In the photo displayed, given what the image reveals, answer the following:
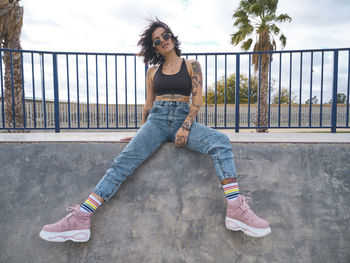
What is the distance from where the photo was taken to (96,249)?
229cm

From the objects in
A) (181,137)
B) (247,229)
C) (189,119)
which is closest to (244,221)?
(247,229)

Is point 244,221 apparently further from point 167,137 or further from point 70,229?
point 70,229

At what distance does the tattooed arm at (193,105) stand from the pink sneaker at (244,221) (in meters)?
0.74

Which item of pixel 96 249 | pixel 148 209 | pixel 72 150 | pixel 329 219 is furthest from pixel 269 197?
pixel 72 150

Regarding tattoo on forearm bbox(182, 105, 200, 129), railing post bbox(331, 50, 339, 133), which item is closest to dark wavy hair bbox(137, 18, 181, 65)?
tattoo on forearm bbox(182, 105, 200, 129)

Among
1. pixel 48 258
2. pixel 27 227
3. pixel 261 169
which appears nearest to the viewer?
pixel 48 258

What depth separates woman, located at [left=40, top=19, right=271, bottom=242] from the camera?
2084mm

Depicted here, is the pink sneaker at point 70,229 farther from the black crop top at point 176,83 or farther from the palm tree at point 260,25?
the palm tree at point 260,25

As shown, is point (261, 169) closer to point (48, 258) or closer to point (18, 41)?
point (48, 258)

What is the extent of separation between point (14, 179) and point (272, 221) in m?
2.74

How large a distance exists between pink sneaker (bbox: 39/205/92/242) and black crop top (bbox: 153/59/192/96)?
1.41 meters

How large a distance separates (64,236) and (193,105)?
168 centimetres

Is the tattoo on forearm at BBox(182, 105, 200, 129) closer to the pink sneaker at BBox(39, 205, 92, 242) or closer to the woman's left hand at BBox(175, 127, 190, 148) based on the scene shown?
the woman's left hand at BBox(175, 127, 190, 148)

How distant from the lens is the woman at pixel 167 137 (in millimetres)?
2084
